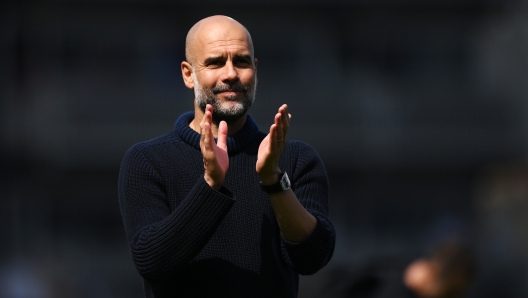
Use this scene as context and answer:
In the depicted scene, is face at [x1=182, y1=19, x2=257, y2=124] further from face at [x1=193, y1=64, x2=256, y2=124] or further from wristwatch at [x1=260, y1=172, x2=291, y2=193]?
wristwatch at [x1=260, y1=172, x2=291, y2=193]

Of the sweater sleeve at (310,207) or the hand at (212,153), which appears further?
the sweater sleeve at (310,207)

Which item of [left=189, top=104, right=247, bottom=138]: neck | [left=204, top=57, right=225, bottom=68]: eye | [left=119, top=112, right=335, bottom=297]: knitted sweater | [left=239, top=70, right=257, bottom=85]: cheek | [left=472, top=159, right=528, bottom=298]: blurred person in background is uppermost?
[left=204, top=57, right=225, bottom=68]: eye

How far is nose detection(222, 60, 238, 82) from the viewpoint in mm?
3344

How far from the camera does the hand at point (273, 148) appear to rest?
9.97 feet

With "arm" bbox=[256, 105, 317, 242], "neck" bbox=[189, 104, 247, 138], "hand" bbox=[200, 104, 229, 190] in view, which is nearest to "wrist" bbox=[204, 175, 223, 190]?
"hand" bbox=[200, 104, 229, 190]

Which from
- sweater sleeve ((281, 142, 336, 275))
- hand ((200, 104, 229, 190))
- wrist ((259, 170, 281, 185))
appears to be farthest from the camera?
sweater sleeve ((281, 142, 336, 275))

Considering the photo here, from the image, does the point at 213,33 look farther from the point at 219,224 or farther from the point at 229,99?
the point at 219,224

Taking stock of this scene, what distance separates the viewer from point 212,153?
3.01 meters

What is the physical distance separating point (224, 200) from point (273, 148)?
213 mm

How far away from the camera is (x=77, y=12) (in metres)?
19.0

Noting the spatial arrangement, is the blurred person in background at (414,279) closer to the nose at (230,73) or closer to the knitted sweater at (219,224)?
the knitted sweater at (219,224)

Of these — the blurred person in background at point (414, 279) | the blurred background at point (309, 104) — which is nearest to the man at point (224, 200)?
the blurred person in background at point (414, 279)

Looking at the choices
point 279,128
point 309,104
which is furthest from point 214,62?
point 309,104

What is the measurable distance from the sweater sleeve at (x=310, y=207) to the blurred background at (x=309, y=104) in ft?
46.2
